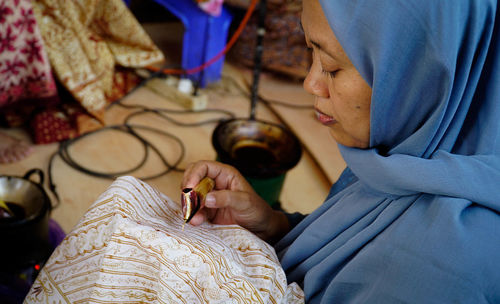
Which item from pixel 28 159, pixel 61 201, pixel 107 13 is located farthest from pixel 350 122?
pixel 107 13

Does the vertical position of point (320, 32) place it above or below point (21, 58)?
above

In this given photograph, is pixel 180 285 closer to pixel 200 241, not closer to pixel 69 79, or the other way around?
pixel 200 241

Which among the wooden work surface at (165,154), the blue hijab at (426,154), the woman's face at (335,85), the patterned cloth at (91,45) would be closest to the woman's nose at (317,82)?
the woman's face at (335,85)

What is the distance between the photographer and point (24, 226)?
118 cm

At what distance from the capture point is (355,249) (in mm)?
717

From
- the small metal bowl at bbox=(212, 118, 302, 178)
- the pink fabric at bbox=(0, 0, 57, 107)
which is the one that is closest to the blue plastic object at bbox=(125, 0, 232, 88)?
the pink fabric at bbox=(0, 0, 57, 107)

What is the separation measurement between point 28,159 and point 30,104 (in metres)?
0.35

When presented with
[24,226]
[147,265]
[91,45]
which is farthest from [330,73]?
[91,45]

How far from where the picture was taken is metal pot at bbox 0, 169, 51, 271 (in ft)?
3.87

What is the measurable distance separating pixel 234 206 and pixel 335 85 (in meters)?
0.37

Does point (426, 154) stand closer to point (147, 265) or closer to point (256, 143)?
point (147, 265)

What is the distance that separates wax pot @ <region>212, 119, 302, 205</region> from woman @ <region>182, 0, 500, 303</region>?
0.86 metres

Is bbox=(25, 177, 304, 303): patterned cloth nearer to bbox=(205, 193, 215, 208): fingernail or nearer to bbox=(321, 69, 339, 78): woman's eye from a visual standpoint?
bbox=(205, 193, 215, 208): fingernail

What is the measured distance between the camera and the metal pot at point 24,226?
1.18 m
